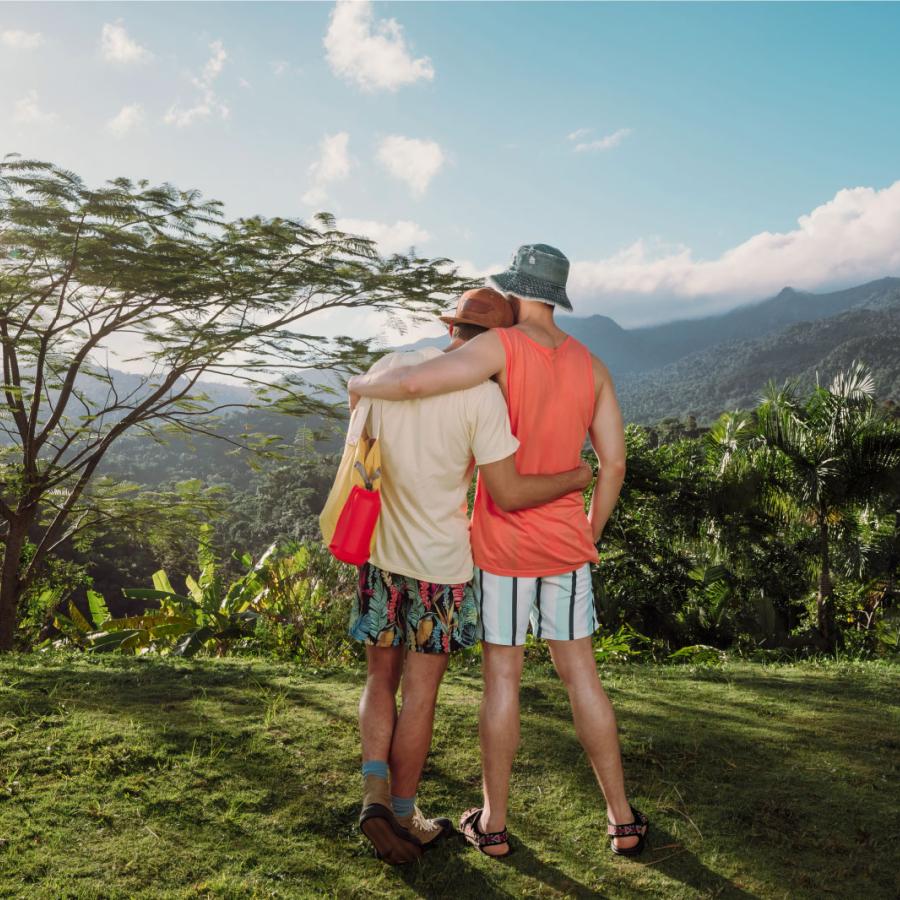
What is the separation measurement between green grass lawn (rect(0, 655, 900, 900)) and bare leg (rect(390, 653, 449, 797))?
0.84 feet

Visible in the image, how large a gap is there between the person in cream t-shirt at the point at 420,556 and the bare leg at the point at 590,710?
0.29 meters

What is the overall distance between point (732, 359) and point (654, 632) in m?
112

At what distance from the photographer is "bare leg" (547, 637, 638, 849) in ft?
7.73

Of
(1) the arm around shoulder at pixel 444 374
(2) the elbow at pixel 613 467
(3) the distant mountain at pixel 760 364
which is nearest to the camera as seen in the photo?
(1) the arm around shoulder at pixel 444 374

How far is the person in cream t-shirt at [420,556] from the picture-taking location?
2.23 meters

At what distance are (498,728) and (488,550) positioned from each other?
514 millimetres

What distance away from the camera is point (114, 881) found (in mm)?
2207

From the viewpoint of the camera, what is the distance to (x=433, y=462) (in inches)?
89.0

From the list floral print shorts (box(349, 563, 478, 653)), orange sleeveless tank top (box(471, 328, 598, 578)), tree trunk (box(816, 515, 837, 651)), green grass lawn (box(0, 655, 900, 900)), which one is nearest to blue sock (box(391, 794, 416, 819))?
green grass lawn (box(0, 655, 900, 900))

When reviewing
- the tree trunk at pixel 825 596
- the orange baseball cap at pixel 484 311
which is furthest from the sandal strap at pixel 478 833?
the tree trunk at pixel 825 596

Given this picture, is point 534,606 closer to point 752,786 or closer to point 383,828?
point 383,828

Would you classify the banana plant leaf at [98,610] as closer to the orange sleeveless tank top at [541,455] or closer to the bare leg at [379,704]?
the bare leg at [379,704]

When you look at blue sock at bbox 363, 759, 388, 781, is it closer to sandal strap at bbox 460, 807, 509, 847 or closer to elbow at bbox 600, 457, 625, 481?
sandal strap at bbox 460, 807, 509, 847

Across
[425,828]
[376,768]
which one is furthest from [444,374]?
[425,828]
